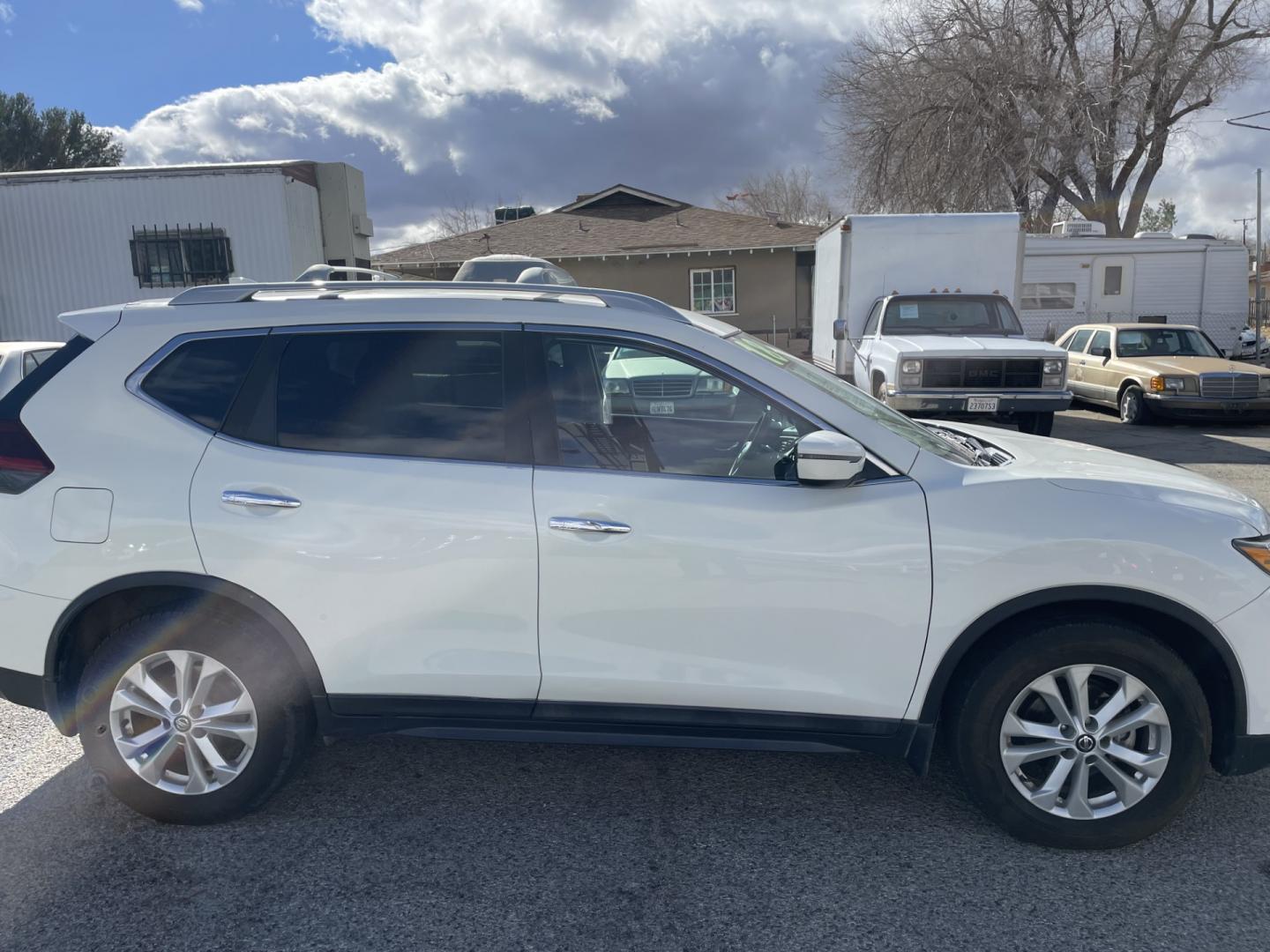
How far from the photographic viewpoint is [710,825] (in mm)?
3184

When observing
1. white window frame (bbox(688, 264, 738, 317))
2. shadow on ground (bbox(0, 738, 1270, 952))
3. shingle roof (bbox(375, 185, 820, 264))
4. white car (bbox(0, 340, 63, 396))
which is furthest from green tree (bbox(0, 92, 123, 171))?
shadow on ground (bbox(0, 738, 1270, 952))

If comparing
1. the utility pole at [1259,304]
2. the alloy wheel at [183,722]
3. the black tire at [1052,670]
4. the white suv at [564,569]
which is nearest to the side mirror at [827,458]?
the white suv at [564,569]

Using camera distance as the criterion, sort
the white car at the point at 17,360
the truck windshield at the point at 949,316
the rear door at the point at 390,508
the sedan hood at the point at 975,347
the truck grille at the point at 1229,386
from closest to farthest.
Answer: the rear door at the point at 390,508
the white car at the point at 17,360
the sedan hood at the point at 975,347
the truck windshield at the point at 949,316
the truck grille at the point at 1229,386

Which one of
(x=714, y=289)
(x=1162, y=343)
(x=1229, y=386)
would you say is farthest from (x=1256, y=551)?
(x=714, y=289)

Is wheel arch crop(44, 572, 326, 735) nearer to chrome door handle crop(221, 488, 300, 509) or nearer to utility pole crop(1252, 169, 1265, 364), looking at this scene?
chrome door handle crop(221, 488, 300, 509)

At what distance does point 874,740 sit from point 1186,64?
28.7m

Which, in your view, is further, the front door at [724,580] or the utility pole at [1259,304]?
the utility pole at [1259,304]

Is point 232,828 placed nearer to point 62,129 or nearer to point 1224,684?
point 1224,684

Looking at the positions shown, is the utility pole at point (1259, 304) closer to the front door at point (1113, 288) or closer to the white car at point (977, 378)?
the front door at point (1113, 288)

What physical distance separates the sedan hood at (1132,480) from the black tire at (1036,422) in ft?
25.7

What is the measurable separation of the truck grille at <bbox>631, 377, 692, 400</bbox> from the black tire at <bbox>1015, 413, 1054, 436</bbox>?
8.77 metres

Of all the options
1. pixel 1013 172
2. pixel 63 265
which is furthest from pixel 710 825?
pixel 1013 172

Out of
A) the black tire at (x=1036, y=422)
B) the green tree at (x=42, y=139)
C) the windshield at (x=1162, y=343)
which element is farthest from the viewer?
the green tree at (x=42, y=139)

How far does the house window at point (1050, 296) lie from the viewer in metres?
19.3
